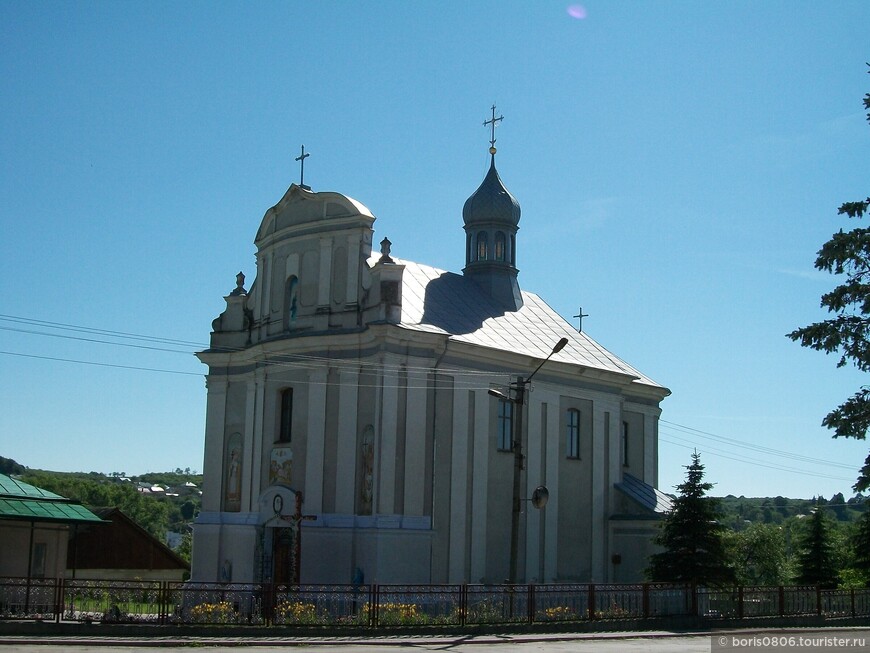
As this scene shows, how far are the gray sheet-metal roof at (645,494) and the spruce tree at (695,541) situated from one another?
556 centimetres

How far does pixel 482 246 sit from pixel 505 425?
8.55 meters

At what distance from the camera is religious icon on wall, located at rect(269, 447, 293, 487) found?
97.3 feet

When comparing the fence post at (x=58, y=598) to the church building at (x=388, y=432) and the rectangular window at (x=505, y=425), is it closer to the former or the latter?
the church building at (x=388, y=432)

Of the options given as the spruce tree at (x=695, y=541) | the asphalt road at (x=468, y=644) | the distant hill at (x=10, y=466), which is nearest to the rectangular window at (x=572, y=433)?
the spruce tree at (x=695, y=541)

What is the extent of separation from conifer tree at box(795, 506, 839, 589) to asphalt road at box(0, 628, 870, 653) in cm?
1572

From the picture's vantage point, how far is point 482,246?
37.4 metres

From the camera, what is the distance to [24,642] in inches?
710

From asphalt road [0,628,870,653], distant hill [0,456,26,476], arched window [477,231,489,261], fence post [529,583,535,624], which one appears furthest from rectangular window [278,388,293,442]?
distant hill [0,456,26,476]

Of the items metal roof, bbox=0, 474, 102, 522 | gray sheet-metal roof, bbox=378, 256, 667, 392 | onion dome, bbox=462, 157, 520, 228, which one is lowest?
metal roof, bbox=0, 474, 102, 522

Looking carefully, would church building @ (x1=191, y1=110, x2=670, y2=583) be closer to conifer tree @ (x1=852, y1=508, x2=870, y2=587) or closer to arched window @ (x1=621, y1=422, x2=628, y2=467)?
arched window @ (x1=621, y1=422, x2=628, y2=467)

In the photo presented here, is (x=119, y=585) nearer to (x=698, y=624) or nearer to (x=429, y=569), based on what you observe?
(x=429, y=569)

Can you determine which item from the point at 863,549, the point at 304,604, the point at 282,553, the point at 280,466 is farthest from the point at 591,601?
the point at 863,549

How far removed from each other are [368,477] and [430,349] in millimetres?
3923

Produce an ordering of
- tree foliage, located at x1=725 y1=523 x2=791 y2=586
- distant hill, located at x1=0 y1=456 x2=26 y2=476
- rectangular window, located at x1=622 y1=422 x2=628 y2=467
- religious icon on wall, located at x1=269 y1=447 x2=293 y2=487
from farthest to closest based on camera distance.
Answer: distant hill, located at x1=0 y1=456 x2=26 y2=476 → tree foliage, located at x1=725 y1=523 x2=791 y2=586 → rectangular window, located at x1=622 y1=422 x2=628 y2=467 → religious icon on wall, located at x1=269 y1=447 x2=293 y2=487
